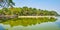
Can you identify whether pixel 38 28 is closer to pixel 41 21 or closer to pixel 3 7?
pixel 41 21

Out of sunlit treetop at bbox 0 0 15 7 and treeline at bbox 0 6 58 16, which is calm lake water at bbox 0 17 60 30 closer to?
treeline at bbox 0 6 58 16

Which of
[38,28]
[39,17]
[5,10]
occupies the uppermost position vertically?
[5,10]

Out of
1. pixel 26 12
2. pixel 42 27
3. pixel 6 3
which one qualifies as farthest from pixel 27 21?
pixel 6 3

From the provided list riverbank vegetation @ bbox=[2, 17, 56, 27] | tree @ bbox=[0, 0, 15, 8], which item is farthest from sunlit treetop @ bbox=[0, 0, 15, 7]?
riverbank vegetation @ bbox=[2, 17, 56, 27]

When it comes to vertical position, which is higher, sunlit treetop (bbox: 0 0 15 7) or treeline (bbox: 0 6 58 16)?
sunlit treetop (bbox: 0 0 15 7)

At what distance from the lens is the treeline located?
1.76 meters

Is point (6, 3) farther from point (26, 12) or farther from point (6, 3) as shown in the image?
point (26, 12)

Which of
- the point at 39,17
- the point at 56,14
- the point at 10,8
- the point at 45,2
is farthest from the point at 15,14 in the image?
the point at 56,14

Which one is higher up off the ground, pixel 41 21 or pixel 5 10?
pixel 5 10

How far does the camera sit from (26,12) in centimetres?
179

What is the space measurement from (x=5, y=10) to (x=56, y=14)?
2.71 ft

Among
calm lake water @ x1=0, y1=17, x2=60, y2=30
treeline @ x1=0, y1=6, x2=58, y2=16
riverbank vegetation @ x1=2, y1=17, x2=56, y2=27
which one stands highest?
treeline @ x1=0, y1=6, x2=58, y2=16

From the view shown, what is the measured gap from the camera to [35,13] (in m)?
1.81

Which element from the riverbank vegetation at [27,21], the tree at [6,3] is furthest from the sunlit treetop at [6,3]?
the riverbank vegetation at [27,21]
